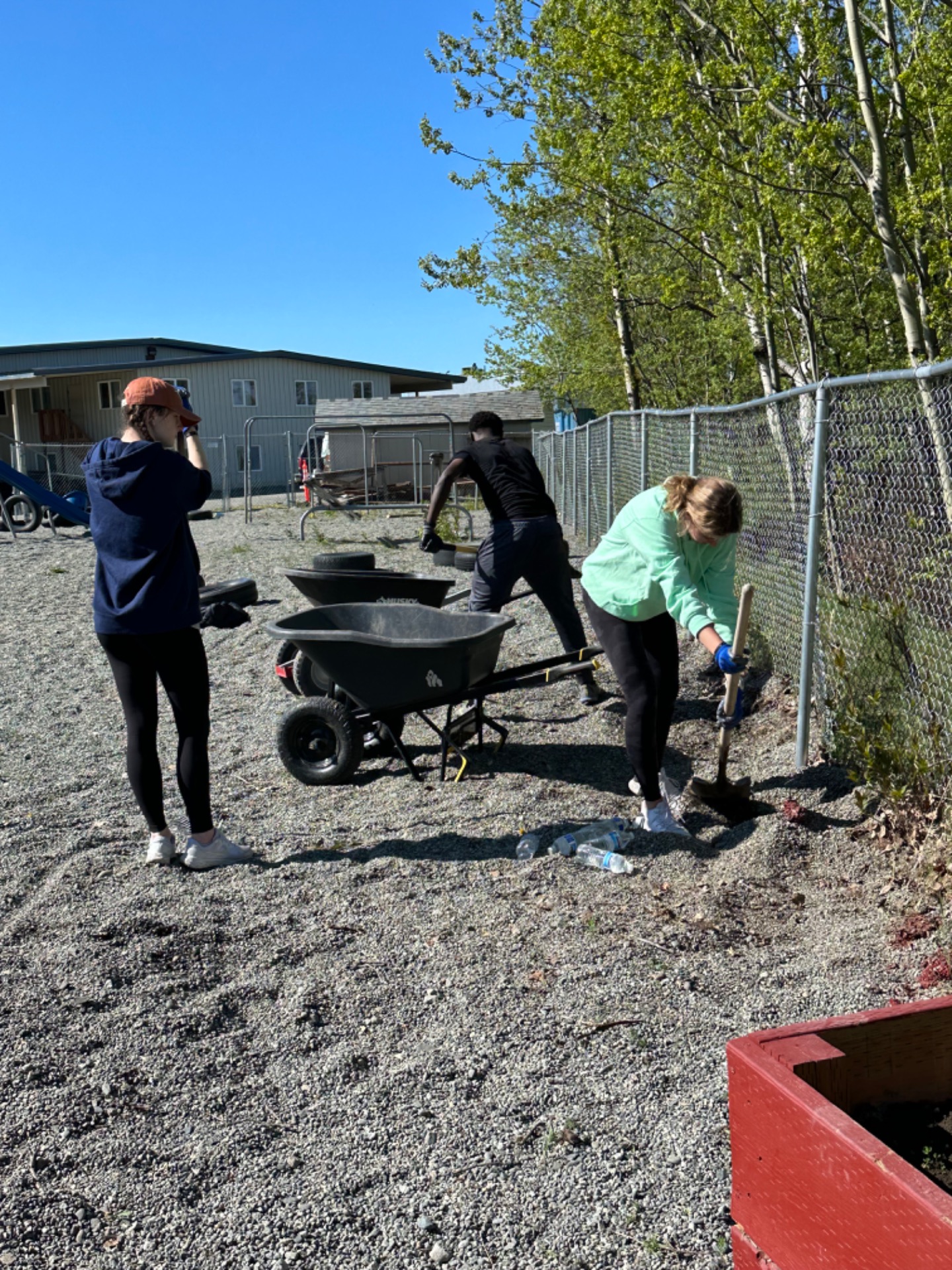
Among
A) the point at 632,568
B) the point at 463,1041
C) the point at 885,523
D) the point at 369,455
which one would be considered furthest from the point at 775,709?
the point at 369,455

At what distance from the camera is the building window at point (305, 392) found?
43750 millimetres

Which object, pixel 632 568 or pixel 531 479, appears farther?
pixel 531 479

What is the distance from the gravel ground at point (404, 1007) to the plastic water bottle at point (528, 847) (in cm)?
7

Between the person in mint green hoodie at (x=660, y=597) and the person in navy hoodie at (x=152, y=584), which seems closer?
the person in navy hoodie at (x=152, y=584)

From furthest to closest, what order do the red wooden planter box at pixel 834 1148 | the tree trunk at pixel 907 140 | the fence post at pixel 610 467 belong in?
the fence post at pixel 610 467, the tree trunk at pixel 907 140, the red wooden planter box at pixel 834 1148

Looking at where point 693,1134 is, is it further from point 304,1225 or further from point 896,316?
point 896,316

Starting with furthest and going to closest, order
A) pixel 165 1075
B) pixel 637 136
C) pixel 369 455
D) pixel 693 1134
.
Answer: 1. pixel 369 455
2. pixel 637 136
3. pixel 165 1075
4. pixel 693 1134

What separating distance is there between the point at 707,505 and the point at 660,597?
47 cm

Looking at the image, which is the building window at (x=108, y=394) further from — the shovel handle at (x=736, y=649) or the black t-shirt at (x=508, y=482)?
the shovel handle at (x=736, y=649)

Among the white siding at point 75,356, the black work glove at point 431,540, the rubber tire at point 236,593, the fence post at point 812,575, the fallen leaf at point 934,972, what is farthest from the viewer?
the white siding at point 75,356

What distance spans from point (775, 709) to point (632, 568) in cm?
177

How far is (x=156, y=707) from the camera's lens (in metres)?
4.10

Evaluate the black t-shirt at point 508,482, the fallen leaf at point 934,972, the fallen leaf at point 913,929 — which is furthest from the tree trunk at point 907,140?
the fallen leaf at point 934,972

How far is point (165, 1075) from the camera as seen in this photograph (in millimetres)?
2949
